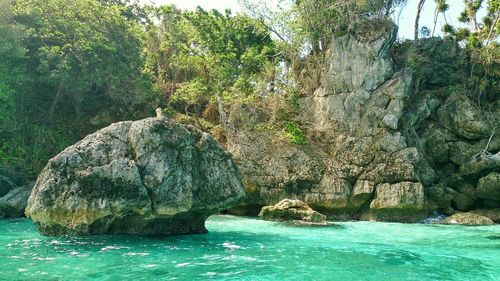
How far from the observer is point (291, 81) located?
1020 inches

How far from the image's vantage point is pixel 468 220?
17516 mm

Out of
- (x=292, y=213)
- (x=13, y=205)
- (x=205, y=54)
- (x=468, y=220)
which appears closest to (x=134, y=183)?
(x=292, y=213)

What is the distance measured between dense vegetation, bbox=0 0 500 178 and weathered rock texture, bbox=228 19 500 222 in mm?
1244

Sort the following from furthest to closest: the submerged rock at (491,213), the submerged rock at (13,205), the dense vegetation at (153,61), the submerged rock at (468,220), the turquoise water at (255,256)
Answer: the dense vegetation at (153,61) → the submerged rock at (491,213) → the submerged rock at (13,205) → the submerged rock at (468,220) → the turquoise water at (255,256)

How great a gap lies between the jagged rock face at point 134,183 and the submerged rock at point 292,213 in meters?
4.65

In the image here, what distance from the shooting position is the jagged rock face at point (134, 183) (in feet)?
34.8

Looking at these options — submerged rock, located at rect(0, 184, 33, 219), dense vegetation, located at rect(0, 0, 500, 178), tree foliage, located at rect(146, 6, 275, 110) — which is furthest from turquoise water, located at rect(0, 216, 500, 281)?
tree foliage, located at rect(146, 6, 275, 110)

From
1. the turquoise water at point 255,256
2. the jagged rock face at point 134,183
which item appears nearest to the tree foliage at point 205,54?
the jagged rock face at point 134,183

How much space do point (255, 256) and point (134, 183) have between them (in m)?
3.91

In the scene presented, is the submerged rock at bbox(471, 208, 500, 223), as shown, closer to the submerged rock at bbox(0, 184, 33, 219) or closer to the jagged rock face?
the jagged rock face

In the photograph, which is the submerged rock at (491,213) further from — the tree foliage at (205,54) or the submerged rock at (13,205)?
the submerged rock at (13,205)

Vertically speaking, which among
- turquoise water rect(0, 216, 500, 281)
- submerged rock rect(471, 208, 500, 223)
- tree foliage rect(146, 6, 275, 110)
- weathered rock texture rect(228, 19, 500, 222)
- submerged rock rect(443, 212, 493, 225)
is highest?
tree foliage rect(146, 6, 275, 110)

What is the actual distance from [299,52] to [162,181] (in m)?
17.8

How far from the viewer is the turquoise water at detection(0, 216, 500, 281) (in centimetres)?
753
